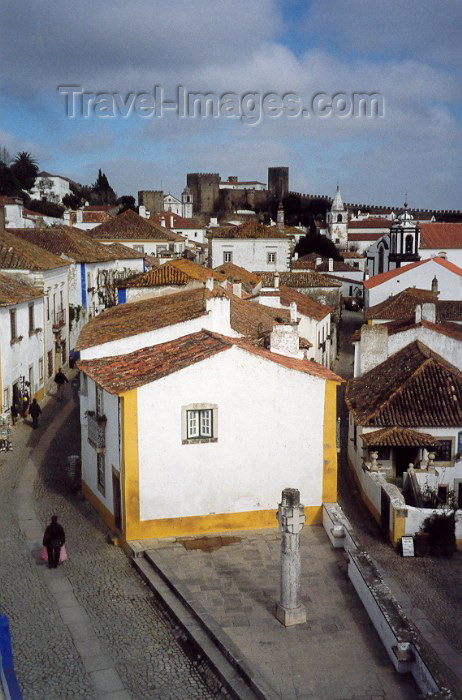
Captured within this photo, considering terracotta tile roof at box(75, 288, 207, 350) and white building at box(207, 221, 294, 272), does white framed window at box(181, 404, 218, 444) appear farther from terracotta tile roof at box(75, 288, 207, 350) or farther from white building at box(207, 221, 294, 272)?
white building at box(207, 221, 294, 272)

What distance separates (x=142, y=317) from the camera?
21.0m

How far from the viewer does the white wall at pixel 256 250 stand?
50875 mm

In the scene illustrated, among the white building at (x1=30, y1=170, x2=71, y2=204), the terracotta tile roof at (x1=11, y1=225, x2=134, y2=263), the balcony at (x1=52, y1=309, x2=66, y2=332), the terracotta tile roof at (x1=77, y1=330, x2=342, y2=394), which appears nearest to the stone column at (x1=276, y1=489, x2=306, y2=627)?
the terracotta tile roof at (x1=77, y1=330, x2=342, y2=394)

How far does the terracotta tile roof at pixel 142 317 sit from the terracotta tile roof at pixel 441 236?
152ft

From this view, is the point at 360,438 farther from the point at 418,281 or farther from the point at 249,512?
the point at 418,281

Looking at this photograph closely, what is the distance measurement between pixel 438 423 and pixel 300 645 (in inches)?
395

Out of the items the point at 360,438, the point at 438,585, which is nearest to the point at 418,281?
the point at 360,438

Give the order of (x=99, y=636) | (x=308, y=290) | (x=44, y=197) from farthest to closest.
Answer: (x=44, y=197)
(x=308, y=290)
(x=99, y=636)

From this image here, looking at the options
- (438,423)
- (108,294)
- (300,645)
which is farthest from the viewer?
(108,294)

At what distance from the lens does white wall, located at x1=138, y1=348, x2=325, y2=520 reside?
14.4 m

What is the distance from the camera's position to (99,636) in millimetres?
11383

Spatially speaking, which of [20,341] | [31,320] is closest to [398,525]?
[20,341]

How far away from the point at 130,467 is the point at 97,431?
7.10ft

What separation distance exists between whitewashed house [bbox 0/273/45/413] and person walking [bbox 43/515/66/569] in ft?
37.4
